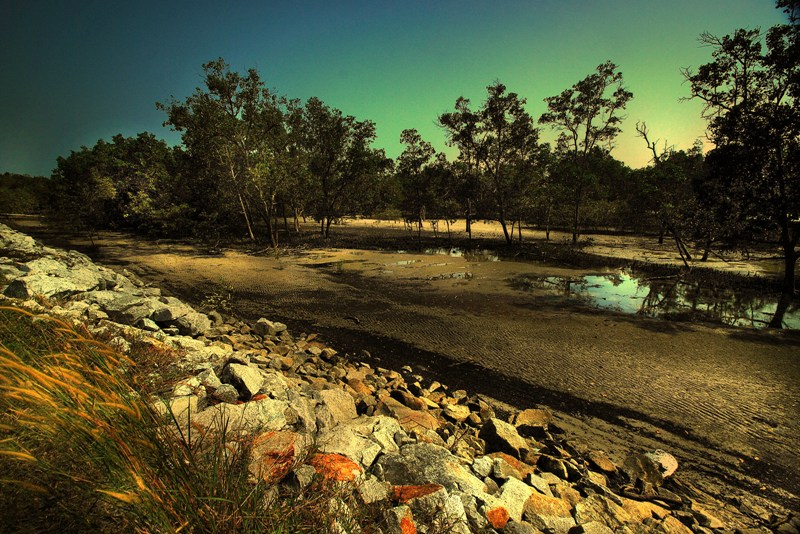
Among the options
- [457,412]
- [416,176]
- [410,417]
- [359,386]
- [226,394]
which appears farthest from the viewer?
[416,176]

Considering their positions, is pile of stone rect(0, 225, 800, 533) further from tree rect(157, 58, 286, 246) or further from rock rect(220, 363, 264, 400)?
tree rect(157, 58, 286, 246)

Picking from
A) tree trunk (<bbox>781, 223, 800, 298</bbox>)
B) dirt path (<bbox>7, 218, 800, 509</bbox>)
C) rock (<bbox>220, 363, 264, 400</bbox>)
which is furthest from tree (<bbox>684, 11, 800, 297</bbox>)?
rock (<bbox>220, 363, 264, 400</bbox>)

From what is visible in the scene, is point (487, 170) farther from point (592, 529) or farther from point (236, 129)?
point (592, 529)

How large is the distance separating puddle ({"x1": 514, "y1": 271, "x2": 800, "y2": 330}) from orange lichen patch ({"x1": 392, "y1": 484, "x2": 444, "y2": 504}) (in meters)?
13.2

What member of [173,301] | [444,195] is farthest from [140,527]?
[444,195]

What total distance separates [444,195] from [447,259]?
14991mm

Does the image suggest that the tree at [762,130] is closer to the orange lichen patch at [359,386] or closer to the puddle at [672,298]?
the puddle at [672,298]

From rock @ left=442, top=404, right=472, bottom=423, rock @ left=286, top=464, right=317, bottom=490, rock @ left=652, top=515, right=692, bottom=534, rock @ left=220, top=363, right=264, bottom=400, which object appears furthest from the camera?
rock @ left=442, top=404, right=472, bottom=423

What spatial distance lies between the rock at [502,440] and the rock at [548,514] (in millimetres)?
1141

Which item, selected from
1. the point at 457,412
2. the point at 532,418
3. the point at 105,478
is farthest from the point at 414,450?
the point at 532,418

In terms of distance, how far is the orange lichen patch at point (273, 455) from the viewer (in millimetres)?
2669

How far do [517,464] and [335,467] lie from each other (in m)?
2.89

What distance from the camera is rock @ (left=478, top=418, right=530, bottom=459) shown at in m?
4.83

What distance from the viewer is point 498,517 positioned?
→ 307cm
